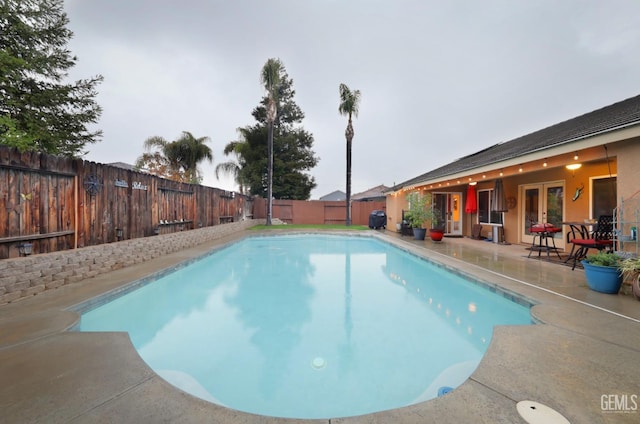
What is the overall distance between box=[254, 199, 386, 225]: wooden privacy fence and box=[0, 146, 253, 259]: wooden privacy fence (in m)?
11.8

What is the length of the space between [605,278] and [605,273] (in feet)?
0.27

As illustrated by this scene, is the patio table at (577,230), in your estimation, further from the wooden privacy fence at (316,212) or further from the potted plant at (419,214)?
the wooden privacy fence at (316,212)

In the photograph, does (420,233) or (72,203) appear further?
(420,233)

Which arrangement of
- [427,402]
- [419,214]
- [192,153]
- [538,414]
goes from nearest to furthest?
[538,414], [427,402], [419,214], [192,153]

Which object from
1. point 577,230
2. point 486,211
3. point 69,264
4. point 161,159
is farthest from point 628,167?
point 161,159

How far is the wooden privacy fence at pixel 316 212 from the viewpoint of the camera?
19.5 m

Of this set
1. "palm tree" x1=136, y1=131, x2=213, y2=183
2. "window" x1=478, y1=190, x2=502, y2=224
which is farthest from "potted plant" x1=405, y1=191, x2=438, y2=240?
"palm tree" x1=136, y1=131, x2=213, y2=183

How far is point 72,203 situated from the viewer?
15.0 feet

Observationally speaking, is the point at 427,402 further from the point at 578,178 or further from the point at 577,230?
the point at 578,178

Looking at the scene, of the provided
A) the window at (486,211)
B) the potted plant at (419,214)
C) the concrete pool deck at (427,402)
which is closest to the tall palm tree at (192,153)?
the potted plant at (419,214)

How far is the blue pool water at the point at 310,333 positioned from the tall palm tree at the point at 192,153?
54.4 feet

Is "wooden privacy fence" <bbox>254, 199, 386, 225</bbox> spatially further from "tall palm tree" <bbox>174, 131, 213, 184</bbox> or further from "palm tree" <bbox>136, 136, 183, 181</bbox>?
"palm tree" <bbox>136, 136, 183, 181</bbox>

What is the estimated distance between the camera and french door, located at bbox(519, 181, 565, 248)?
25.2ft

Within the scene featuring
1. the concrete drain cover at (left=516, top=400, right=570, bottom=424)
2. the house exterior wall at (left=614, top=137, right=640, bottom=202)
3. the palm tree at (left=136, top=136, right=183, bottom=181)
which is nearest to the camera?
the concrete drain cover at (left=516, top=400, right=570, bottom=424)
